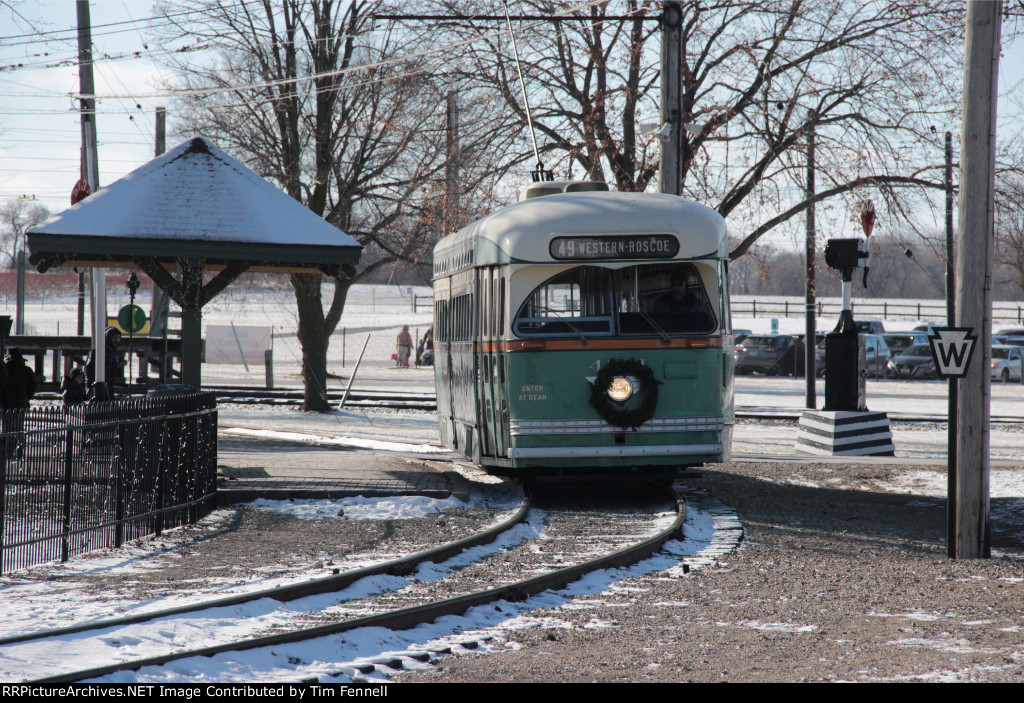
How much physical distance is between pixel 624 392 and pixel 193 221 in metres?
5.28

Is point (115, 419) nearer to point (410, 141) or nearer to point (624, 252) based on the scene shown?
point (624, 252)

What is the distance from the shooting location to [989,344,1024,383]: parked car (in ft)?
128

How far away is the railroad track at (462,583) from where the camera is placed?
5750 millimetres

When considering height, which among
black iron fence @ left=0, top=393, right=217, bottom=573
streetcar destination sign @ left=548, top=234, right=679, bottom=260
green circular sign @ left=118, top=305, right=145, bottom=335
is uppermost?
streetcar destination sign @ left=548, top=234, right=679, bottom=260

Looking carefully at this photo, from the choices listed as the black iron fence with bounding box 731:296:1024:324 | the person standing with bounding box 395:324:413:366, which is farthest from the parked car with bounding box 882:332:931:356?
the black iron fence with bounding box 731:296:1024:324

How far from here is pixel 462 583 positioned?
7.82 m

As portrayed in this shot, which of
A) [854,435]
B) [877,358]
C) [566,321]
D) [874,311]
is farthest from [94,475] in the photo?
[874,311]

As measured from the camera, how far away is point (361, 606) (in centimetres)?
707

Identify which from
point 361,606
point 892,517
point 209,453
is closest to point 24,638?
point 361,606

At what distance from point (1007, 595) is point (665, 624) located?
2.64 metres

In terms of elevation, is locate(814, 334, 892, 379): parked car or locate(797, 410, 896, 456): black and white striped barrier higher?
locate(814, 334, 892, 379): parked car

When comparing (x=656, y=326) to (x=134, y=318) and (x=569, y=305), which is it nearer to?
(x=569, y=305)

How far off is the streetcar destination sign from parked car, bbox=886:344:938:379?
3170cm

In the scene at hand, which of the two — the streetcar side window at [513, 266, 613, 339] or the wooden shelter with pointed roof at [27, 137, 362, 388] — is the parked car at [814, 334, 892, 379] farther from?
the wooden shelter with pointed roof at [27, 137, 362, 388]
